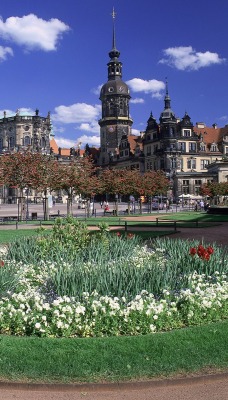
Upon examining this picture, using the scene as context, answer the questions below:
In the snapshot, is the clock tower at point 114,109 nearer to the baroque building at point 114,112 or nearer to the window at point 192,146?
the baroque building at point 114,112

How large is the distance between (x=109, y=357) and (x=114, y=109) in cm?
12088

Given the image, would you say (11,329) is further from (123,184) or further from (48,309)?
(123,184)

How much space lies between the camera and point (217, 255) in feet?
37.7

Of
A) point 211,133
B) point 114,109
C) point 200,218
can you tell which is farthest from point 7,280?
point 114,109

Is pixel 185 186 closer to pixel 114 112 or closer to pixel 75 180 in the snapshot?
pixel 114 112

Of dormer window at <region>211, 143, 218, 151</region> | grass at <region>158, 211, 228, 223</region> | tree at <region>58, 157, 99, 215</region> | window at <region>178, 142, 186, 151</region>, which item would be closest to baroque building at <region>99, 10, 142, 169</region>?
window at <region>178, 142, 186, 151</region>

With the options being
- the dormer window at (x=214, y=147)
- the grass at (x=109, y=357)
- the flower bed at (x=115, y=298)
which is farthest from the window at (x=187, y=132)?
the grass at (x=109, y=357)

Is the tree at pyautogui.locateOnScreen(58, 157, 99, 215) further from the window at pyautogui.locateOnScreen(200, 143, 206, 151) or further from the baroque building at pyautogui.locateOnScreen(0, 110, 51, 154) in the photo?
the baroque building at pyautogui.locateOnScreen(0, 110, 51, 154)

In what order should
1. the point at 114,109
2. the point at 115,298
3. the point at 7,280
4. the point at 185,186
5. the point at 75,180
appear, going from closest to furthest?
the point at 115,298 < the point at 7,280 < the point at 75,180 < the point at 185,186 < the point at 114,109

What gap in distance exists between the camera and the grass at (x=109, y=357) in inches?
263

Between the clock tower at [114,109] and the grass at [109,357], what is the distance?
386 feet

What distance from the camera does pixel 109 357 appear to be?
6.94 m

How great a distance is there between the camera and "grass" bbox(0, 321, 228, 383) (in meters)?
6.69

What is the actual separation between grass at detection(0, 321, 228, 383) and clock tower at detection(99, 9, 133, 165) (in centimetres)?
11765
